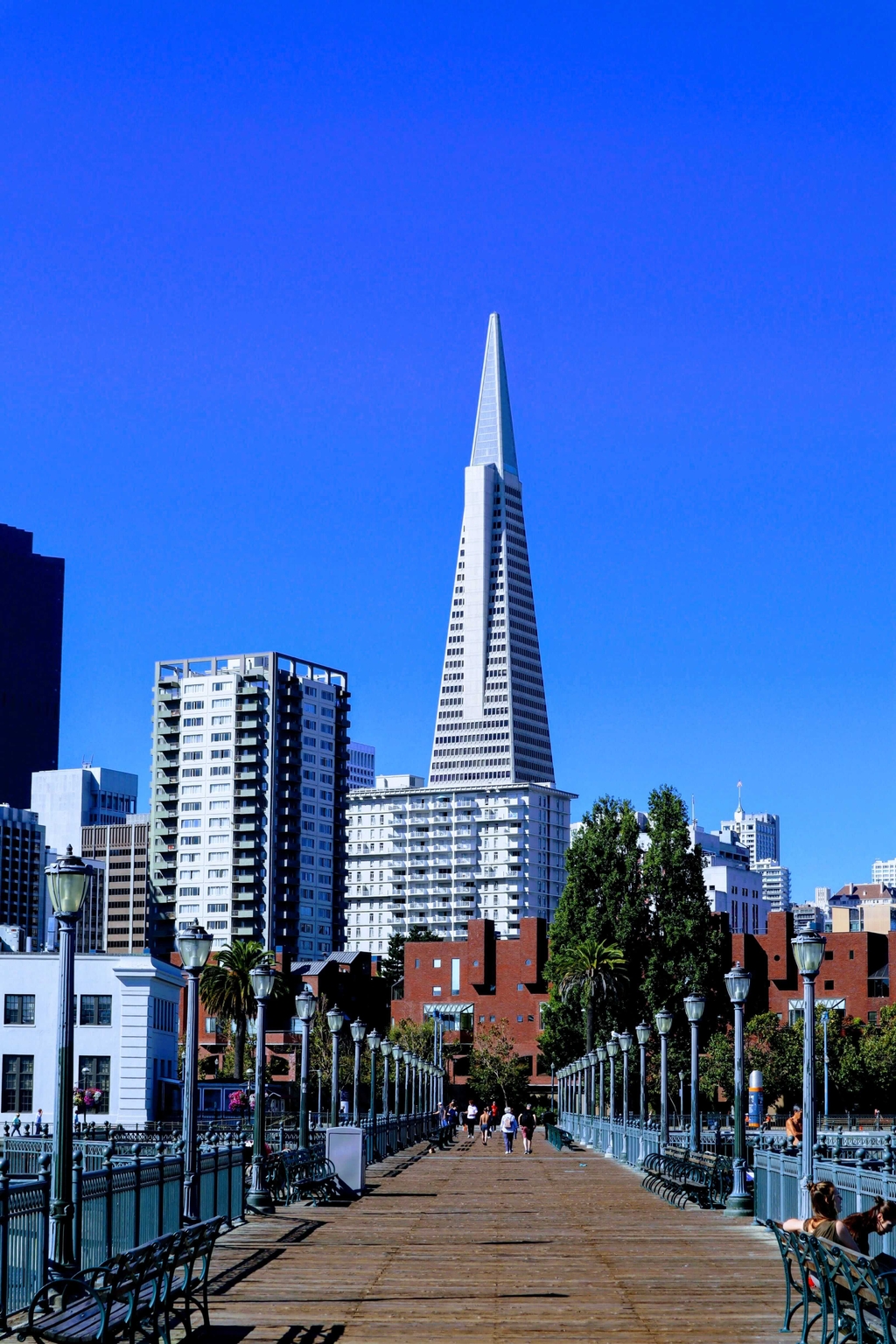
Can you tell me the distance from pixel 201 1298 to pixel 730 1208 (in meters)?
13.8

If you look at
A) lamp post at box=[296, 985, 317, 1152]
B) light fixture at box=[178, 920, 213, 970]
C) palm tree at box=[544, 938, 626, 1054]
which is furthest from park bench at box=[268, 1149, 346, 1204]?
palm tree at box=[544, 938, 626, 1054]

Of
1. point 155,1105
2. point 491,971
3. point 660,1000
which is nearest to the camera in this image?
Answer: point 155,1105

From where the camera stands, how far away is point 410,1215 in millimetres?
29500

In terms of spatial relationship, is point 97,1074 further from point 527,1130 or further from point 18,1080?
point 527,1130

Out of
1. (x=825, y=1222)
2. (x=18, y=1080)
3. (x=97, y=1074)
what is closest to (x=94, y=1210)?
(x=825, y=1222)

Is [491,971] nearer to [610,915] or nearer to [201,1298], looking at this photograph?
[610,915]

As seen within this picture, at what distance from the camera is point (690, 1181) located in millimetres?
32750

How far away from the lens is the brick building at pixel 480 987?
5733 inches

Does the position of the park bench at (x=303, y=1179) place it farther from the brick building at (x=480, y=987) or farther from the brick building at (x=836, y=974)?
the brick building at (x=480, y=987)

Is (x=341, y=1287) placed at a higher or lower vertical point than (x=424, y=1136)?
higher

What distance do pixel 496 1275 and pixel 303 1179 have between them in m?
13.5

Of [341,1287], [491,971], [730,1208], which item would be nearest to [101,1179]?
[341,1287]

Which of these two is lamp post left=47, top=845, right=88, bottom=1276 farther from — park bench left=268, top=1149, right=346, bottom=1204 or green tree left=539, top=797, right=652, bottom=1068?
green tree left=539, top=797, right=652, bottom=1068

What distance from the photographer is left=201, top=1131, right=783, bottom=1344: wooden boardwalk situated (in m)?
15.8
